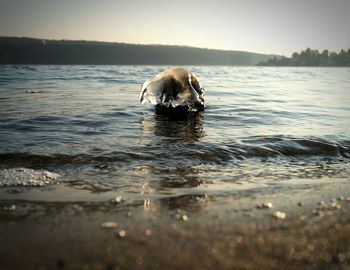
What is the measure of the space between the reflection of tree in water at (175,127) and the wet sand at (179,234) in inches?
124

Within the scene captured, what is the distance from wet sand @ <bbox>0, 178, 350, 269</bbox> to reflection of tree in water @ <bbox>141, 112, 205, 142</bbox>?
3.14 meters

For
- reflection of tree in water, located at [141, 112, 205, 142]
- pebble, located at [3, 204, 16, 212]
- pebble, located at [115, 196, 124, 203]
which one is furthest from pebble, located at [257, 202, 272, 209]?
reflection of tree in water, located at [141, 112, 205, 142]

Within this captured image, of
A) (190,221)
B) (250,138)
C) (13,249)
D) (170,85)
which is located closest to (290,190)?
(190,221)

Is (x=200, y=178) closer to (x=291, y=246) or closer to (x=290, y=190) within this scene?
(x=290, y=190)

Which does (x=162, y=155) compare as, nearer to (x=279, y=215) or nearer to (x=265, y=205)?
(x=265, y=205)

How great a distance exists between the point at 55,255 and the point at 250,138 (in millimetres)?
4624

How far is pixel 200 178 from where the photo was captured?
3680mm

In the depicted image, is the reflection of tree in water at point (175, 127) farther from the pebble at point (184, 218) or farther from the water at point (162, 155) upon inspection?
the pebble at point (184, 218)

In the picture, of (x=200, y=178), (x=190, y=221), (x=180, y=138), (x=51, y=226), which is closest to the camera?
(x=51, y=226)

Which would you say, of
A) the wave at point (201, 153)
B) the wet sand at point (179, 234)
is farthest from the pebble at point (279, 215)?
the wave at point (201, 153)

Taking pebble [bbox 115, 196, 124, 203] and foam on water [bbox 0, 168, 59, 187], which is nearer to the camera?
pebble [bbox 115, 196, 124, 203]

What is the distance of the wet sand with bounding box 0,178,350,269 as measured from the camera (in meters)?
1.86

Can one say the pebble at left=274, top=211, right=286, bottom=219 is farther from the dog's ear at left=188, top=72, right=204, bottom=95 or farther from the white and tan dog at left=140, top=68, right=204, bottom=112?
the dog's ear at left=188, top=72, right=204, bottom=95

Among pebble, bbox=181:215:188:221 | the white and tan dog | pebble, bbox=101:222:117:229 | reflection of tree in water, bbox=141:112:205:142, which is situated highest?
the white and tan dog
